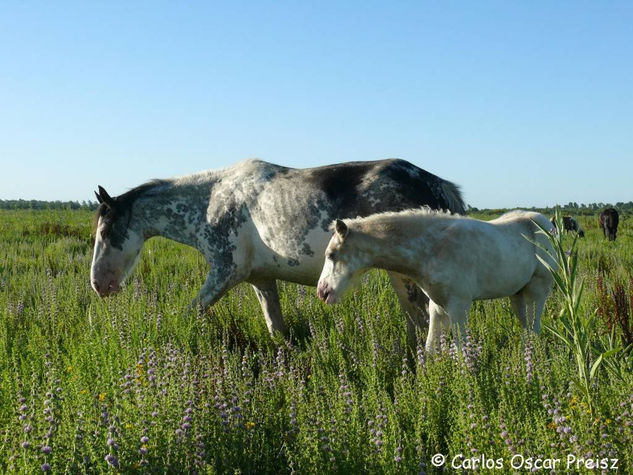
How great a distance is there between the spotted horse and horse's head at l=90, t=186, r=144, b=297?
1cm

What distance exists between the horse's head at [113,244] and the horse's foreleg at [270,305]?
1.66 metres

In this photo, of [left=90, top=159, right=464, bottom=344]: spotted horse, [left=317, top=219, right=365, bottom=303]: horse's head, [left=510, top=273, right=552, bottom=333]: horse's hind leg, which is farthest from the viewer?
[left=90, top=159, right=464, bottom=344]: spotted horse

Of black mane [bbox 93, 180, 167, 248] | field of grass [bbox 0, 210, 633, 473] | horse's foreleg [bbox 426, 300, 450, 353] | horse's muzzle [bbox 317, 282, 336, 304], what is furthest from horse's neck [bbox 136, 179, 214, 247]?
horse's foreleg [bbox 426, 300, 450, 353]

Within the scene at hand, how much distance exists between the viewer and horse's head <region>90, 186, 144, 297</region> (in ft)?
24.5

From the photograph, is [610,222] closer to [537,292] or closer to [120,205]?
[537,292]

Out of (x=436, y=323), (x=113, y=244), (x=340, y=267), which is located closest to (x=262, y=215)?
(x=340, y=267)

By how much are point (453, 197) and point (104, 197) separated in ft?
13.2

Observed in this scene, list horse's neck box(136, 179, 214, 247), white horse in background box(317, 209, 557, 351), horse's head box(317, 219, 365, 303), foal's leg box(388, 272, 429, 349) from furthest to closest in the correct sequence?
horse's neck box(136, 179, 214, 247)
foal's leg box(388, 272, 429, 349)
horse's head box(317, 219, 365, 303)
white horse in background box(317, 209, 557, 351)

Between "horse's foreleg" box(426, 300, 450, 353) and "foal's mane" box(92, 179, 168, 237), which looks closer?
"horse's foreleg" box(426, 300, 450, 353)

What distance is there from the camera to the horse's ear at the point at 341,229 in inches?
196

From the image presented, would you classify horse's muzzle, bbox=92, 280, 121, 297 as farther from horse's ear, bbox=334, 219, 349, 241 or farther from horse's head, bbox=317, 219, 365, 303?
horse's ear, bbox=334, 219, 349, 241

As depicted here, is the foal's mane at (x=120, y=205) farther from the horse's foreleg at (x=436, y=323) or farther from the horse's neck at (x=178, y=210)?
the horse's foreleg at (x=436, y=323)

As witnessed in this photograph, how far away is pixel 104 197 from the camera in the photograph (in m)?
7.38

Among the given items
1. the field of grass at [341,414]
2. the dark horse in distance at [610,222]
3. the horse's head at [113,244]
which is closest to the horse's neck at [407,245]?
the field of grass at [341,414]
